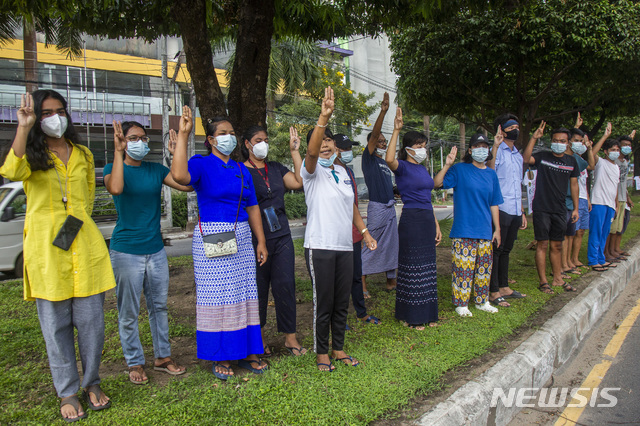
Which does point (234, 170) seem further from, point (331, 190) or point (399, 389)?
point (399, 389)

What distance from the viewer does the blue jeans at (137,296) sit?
340 cm

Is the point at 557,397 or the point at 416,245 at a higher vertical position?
the point at 416,245

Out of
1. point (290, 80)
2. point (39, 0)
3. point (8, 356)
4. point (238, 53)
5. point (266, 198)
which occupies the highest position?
point (290, 80)

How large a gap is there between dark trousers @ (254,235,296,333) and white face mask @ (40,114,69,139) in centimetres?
168

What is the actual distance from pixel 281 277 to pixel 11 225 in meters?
5.95

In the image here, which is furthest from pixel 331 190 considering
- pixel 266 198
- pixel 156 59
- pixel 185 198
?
pixel 156 59

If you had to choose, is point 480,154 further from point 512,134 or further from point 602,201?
point 602,201

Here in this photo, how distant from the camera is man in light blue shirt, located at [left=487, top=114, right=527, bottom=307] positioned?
5.65 metres

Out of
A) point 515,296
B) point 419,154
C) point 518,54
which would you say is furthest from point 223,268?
point 518,54

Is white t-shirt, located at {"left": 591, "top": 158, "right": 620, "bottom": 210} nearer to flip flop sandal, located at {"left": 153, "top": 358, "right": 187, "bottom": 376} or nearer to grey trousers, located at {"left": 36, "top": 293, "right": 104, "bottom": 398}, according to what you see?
flip flop sandal, located at {"left": 153, "top": 358, "right": 187, "bottom": 376}

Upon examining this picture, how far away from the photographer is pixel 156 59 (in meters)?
24.7

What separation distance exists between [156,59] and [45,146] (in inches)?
945

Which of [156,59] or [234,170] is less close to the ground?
[156,59]

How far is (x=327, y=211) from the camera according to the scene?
3.59 meters
